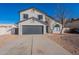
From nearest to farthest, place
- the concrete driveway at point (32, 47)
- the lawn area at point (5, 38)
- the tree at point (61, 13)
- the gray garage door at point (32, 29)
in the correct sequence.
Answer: the concrete driveway at point (32, 47) < the tree at point (61, 13) < the lawn area at point (5, 38) < the gray garage door at point (32, 29)

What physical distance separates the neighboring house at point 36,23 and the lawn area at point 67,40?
215 mm

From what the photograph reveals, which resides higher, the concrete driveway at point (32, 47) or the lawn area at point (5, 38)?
the lawn area at point (5, 38)

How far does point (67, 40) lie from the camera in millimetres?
7961

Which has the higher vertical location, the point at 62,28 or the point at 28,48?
the point at 62,28

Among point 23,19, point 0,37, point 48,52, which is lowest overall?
point 48,52

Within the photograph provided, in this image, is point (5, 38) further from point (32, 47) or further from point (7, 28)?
point (32, 47)

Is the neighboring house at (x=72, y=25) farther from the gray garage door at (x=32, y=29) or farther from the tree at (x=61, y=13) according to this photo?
the gray garage door at (x=32, y=29)

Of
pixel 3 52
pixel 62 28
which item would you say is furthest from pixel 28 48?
pixel 62 28

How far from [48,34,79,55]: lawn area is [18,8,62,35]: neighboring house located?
0.21 metres

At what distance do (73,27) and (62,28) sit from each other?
15.3 inches

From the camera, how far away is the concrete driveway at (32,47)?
302 inches

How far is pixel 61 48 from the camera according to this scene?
7758 mm

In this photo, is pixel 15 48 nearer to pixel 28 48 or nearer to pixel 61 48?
pixel 28 48

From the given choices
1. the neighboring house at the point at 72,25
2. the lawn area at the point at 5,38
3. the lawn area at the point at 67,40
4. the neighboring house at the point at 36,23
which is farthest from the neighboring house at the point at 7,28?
the neighboring house at the point at 72,25
